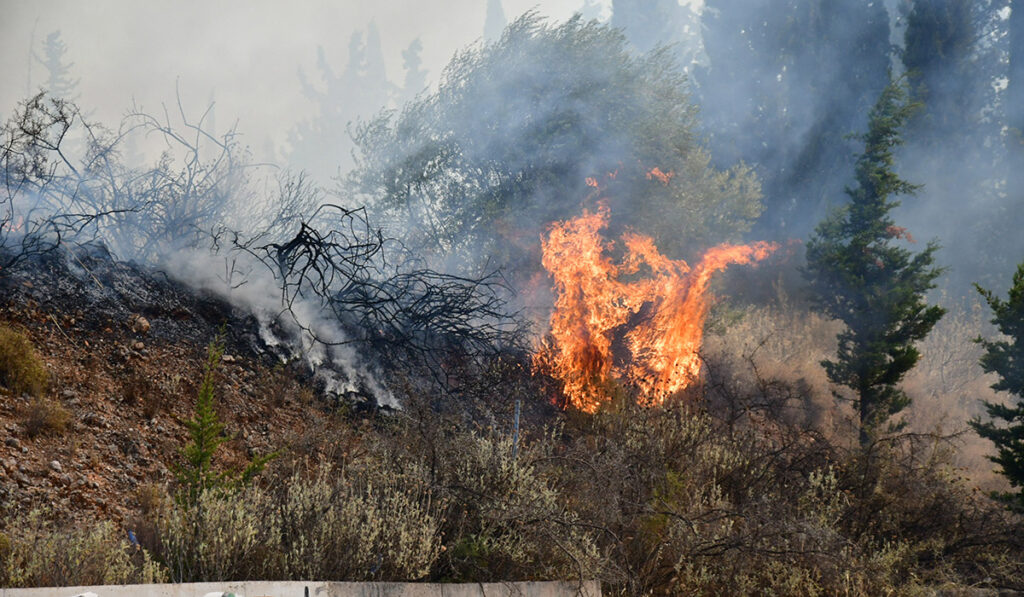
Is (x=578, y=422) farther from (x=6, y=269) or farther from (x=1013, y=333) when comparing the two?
(x=6, y=269)

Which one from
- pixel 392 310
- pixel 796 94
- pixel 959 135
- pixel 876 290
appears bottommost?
pixel 392 310

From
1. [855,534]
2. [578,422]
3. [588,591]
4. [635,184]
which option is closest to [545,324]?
[578,422]

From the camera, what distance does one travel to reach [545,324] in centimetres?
1531

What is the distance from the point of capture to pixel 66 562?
Result: 544cm

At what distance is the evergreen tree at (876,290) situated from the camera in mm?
15836

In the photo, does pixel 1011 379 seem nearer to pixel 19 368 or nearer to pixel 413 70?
pixel 19 368

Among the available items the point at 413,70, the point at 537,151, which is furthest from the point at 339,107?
the point at 537,151

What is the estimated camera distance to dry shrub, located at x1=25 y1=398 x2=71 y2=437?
7668 millimetres

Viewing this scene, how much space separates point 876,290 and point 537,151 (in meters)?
7.97

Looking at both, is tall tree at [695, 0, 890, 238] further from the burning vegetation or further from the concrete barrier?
the concrete barrier

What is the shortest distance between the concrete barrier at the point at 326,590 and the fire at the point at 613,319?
21.9 ft

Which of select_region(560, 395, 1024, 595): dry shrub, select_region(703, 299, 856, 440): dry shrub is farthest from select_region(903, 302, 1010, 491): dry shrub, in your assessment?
select_region(560, 395, 1024, 595): dry shrub

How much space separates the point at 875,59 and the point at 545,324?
89.5 feet

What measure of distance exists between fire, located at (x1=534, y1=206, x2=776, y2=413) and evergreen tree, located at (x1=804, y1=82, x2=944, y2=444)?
2.69m
